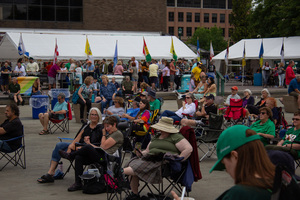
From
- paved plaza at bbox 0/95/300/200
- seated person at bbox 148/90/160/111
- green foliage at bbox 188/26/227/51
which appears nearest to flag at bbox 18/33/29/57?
seated person at bbox 148/90/160/111

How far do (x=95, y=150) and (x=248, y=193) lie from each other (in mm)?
5477

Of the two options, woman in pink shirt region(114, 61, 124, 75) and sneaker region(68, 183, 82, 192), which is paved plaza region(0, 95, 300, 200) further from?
woman in pink shirt region(114, 61, 124, 75)

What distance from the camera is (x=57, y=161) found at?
826cm

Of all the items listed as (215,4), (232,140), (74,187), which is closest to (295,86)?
(74,187)

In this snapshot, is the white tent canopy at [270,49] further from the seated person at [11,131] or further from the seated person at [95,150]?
the seated person at [95,150]

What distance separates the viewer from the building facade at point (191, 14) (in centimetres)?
10588

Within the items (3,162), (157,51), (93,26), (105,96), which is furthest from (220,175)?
(93,26)

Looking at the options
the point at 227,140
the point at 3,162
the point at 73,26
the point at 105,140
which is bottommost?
the point at 3,162

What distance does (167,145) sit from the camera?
7086 mm

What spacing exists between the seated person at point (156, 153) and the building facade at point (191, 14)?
99782mm

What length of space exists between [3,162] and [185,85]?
1444cm

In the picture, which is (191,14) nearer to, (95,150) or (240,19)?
(240,19)

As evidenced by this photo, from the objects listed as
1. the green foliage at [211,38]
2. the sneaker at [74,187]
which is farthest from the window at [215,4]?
the sneaker at [74,187]

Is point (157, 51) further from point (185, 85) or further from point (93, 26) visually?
point (93, 26)
